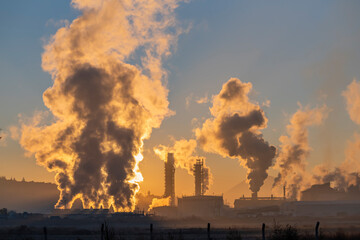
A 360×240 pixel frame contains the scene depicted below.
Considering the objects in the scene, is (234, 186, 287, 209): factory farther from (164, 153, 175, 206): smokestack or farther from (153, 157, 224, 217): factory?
(164, 153, 175, 206): smokestack

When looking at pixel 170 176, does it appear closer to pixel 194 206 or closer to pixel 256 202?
pixel 194 206

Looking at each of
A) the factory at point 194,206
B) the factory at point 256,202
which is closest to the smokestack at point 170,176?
the factory at point 194,206

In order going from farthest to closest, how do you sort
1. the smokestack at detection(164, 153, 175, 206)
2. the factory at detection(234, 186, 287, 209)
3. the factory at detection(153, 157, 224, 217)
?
the smokestack at detection(164, 153, 175, 206) < the factory at detection(234, 186, 287, 209) < the factory at detection(153, 157, 224, 217)

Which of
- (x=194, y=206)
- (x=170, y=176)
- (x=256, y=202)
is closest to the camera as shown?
(x=194, y=206)

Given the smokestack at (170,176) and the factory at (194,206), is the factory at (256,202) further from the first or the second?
the smokestack at (170,176)

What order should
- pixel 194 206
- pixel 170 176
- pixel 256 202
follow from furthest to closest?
pixel 170 176 < pixel 256 202 < pixel 194 206

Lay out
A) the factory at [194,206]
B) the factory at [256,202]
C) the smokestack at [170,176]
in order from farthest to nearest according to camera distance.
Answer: the smokestack at [170,176], the factory at [256,202], the factory at [194,206]

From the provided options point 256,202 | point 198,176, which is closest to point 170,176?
point 198,176

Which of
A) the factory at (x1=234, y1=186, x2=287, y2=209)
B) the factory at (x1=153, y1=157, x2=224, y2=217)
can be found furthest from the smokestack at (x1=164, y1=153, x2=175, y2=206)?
the factory at (x1=234, y1=186, x2=287, y2=209)

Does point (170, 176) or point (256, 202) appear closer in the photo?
point (256, 202)

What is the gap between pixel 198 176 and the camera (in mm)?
178625

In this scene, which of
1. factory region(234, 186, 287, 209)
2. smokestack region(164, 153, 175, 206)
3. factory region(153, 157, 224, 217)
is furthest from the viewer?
smokestack region(164, 153, 175, 206)

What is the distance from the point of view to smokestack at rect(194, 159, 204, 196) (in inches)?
6954

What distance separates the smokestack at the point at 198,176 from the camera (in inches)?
6954
